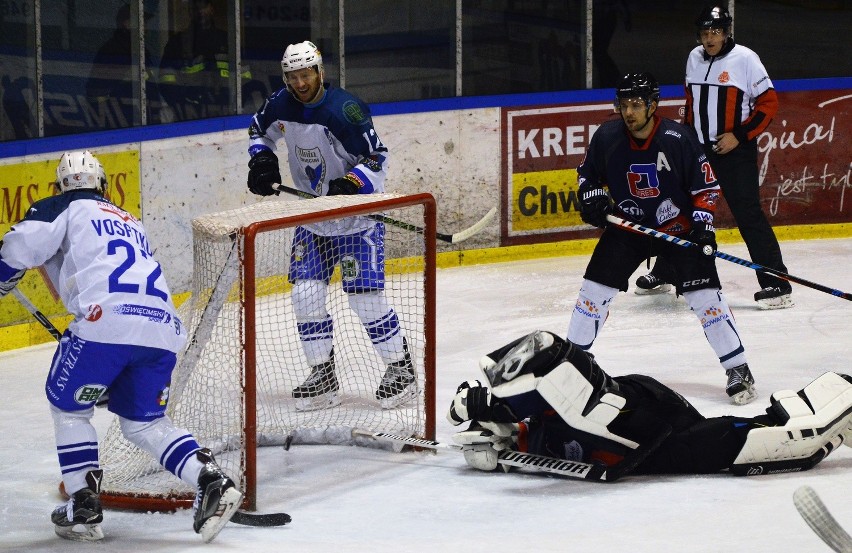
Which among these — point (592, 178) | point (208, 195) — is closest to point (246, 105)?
point (208, 195)

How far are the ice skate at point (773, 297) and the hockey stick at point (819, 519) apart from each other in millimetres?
3764

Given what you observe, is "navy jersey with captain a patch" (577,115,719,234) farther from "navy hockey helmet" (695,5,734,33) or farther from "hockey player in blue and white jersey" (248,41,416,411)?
"navy hockey helmet" (695,5,734,33)

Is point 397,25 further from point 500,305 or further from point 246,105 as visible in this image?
point 500,305

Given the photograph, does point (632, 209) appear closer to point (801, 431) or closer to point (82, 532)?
point (801, 431)

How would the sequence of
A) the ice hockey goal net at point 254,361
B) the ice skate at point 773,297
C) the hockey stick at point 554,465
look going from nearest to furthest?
the ice hockey goal net at point 254,361
the hockey stick at point 554,465
the ice skate at point 773,297

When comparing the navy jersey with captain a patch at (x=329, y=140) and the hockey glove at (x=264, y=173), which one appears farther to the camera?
the hockey glove at (x=264, y=173)

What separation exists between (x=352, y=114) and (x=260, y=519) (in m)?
1.72

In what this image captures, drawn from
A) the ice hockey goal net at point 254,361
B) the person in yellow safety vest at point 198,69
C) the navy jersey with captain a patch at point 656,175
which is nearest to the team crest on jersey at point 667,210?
the navy jersey with captain a patch at point 656,175

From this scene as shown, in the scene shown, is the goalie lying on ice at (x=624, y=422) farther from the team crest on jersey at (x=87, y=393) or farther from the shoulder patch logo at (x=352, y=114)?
the shoulder patch logo at (x=352, y=114)

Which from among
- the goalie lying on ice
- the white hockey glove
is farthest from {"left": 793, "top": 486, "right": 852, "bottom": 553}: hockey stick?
the white hockey glove

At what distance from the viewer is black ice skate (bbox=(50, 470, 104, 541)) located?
372 centimetres

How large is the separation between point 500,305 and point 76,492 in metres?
3.16

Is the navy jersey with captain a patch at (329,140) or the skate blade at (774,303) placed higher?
the navy jersey with captain a patch at (329,140)

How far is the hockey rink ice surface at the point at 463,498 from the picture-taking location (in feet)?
12.2
